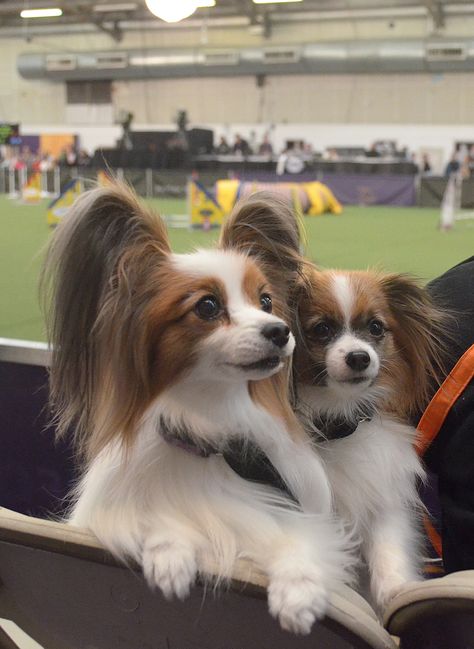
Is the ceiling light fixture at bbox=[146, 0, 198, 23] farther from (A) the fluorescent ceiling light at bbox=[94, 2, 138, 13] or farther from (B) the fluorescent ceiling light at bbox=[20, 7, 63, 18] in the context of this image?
(A) the fluorescent ceiling light at bbox=[94, 2, 138, 13]

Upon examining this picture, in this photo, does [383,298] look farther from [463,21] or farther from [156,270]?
[463,21]

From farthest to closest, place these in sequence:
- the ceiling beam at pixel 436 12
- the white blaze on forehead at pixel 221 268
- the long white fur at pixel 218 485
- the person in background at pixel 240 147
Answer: the person in background at pixel 240 147 → the ceiling beam at pixel 436 12 → the white blaze on forehead at pixel 221 268 → the long white fur at pixel 218 485

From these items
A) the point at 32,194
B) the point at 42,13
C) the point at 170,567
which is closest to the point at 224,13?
the point at 42,13

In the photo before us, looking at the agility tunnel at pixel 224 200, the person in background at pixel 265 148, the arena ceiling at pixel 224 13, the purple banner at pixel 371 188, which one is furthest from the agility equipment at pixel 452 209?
the person in background at pixel 265 148

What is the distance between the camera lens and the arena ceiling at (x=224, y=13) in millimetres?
17391

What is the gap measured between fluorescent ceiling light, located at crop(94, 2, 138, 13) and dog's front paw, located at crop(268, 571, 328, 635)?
18.9 m

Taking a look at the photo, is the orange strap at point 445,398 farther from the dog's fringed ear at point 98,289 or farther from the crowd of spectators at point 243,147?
the crowd of spectators at point 243,147

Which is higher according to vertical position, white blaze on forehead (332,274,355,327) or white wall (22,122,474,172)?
white blaze on forehead (332,274,355,327)

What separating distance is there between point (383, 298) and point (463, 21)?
18.4 metres

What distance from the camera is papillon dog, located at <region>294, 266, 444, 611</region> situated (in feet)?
4.88

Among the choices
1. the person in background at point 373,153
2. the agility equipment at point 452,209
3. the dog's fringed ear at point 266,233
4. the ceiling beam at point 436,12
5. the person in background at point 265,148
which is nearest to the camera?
the dog's fringed ear at point 266,233

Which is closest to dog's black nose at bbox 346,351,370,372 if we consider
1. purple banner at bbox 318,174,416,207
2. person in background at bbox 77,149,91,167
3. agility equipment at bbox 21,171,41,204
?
purple banner at bbox 318,174,416,207

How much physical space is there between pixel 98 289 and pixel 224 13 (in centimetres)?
1923

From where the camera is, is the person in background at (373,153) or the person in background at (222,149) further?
the person in background at (222,149)
